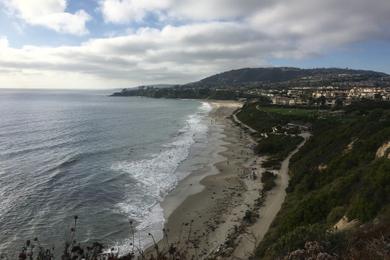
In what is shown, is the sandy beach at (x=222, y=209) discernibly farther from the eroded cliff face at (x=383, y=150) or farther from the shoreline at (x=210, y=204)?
the eroded cliff face at (x=383, y=150)

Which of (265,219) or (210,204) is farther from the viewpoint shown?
(210,204)

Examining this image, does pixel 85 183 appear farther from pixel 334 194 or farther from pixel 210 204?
pixel 334 194

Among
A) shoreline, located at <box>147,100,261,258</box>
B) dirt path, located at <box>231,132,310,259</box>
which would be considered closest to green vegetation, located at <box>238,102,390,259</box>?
dirt path, located at <box>231,132,310,259</box>

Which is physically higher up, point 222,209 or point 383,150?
point 383,150

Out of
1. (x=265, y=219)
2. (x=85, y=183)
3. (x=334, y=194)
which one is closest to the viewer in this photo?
(x=334, y=194)

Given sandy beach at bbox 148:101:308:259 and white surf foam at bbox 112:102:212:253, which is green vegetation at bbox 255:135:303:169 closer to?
sandy beach at bbox 148:101:308:259

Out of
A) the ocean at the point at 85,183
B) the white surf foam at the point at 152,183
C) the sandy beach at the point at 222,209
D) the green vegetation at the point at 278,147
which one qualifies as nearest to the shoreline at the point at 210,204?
the sandy beach at the point at 222,209

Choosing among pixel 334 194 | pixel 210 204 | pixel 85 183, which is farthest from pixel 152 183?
pixel 334 194

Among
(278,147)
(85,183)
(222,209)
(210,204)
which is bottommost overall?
(210,204)

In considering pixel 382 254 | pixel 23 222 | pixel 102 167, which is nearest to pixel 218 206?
pixel 23 222
